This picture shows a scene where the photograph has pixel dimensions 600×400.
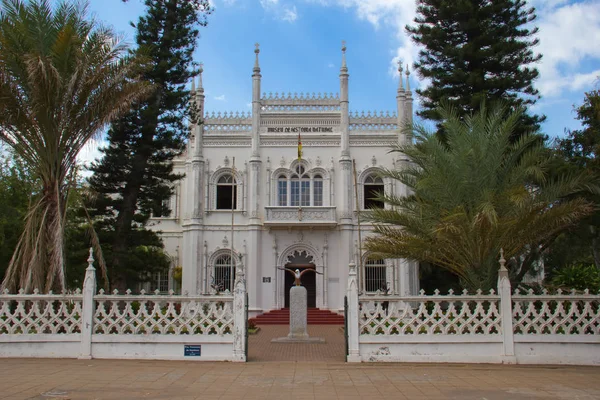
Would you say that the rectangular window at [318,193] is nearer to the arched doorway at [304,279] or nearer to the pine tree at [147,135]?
the arched doorway at [304,279]

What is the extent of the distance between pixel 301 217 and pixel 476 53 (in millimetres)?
10104

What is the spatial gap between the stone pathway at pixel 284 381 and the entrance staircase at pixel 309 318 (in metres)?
13.0

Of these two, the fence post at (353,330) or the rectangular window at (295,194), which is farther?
the rectangular window at (295,194)

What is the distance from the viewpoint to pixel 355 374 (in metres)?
9.30

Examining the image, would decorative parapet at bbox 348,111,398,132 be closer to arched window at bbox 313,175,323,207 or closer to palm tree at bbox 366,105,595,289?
arched window at bbox 313,175,323,207

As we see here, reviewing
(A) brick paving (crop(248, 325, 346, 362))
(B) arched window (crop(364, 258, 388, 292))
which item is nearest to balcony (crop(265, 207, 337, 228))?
(B) arched window (crop(364, 258, 388, 292))

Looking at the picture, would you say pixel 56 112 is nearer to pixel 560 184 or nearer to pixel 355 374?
pixel 355 374

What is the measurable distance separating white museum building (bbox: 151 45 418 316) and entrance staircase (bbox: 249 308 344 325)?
747 millimetres

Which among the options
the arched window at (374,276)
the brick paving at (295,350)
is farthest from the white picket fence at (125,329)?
the arched window at (374,276)

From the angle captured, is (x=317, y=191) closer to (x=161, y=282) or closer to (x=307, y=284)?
(x=307, y=284)

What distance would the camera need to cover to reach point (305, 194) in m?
26.2

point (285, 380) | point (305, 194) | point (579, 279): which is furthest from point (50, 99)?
point (305, 194)

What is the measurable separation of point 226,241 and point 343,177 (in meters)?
6.18

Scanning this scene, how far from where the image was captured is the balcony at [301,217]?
24922 mm
